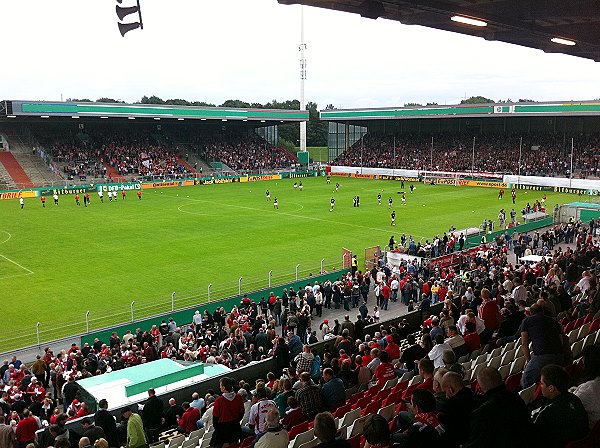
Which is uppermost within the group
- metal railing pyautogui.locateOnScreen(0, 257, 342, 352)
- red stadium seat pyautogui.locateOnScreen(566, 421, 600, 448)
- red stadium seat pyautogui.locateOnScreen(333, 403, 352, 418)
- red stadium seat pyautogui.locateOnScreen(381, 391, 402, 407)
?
red stadium seat pyautogui.locateOnScreen(566, 421, 600, 448)

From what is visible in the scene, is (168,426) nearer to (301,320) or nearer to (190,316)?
(301,320)

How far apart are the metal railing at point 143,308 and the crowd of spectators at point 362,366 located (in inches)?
64.7

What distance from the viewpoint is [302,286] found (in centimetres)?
2264

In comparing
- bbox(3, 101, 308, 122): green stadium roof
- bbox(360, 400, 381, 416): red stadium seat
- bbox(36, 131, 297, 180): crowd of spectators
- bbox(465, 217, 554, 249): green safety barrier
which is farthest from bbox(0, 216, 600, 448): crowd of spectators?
bbox(36, 131, 297, 180): crowd of spectators

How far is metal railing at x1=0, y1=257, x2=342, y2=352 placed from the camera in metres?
18.0

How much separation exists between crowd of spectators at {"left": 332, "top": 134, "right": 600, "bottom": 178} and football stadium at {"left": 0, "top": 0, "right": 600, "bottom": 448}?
0.45 m

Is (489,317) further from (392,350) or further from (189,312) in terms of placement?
(189,312)

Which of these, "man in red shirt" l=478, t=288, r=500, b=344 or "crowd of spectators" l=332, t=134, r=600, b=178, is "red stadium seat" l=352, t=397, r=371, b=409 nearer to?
"man in red shirt" l=478, t=288, r=500, b=344

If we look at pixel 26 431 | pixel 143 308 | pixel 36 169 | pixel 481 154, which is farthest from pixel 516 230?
pixel 36 169

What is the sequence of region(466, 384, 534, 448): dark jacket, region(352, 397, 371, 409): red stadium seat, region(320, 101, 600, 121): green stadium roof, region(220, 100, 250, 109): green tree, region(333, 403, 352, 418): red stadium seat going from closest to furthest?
1. region(466, 384, 534, 448): dark jacket
2. region(333, 403, 352, 418): red stadium seat
3. region(352, 397, 371, 409): red stadium seat
4. region(320, 101, 600, 121): green stadium roof
5. region(220, 100, 250, 109): green tree

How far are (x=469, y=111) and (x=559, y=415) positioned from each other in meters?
70.0

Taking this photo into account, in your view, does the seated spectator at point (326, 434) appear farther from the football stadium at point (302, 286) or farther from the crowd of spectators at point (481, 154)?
the crowd of spectators at point (481, 154)

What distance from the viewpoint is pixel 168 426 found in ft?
33.0

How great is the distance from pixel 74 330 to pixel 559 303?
48.4 ft
